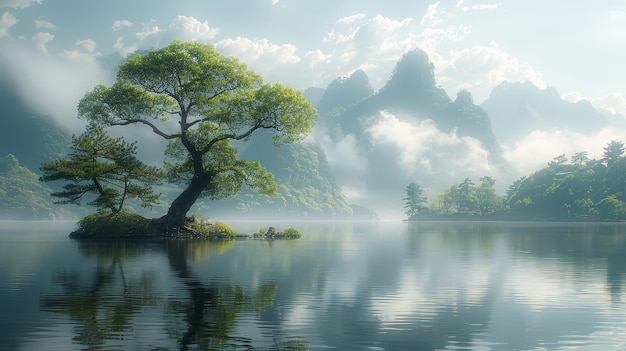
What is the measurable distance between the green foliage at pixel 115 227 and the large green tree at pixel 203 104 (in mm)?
1811

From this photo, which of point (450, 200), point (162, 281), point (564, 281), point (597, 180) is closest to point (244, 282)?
point (162, 281)

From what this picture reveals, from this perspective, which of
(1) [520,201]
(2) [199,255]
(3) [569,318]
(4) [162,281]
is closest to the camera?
(3) [569,318]

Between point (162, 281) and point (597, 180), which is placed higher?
point (597, 180)

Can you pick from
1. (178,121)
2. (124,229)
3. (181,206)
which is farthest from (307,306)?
(124,229)

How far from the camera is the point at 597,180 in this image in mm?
153125

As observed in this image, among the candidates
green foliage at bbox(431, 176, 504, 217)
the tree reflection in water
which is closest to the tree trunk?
the tree reflection in water

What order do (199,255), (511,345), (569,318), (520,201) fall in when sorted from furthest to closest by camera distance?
(520,201) < (199,255) < (569,318) < (511,345)

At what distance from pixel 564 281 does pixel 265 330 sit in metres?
13.7

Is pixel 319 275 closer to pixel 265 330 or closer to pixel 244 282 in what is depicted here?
pixel 244 282

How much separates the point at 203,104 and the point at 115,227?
13748 millimetres

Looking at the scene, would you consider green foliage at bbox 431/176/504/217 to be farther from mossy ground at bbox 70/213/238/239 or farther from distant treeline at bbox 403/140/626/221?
mossy ground at bbox 70/213/238/239

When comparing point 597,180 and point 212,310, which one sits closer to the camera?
point 212,310

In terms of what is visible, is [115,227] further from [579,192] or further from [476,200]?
[476,200]

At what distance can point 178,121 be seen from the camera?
4666 centimetres
